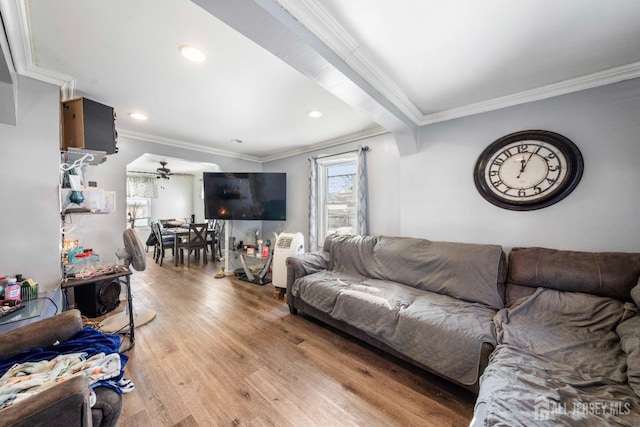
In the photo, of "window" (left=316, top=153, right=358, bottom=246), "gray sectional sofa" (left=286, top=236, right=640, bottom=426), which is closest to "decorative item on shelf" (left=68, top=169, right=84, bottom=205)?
"gray sectional sofa" (left=286, top=236, right=640, bottom=426)

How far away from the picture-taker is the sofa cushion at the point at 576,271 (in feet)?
5.09

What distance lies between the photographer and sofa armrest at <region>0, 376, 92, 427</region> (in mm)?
710

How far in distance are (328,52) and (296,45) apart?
25cm

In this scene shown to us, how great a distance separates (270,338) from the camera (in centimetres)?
217

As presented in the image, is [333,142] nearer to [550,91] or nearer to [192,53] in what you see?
[192,53]

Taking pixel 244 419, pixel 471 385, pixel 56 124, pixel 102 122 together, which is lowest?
pixel 244 419

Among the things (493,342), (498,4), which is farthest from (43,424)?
(498,4)

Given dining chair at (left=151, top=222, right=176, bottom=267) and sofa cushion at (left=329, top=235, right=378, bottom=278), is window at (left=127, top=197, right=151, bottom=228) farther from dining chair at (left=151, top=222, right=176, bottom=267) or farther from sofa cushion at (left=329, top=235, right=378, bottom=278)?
sofa cushion at (left=329, top=235, right=378, bottom=278)

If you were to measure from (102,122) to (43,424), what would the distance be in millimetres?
2425

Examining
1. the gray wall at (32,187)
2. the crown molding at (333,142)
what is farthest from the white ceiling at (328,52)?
the crown molding at (333,142)

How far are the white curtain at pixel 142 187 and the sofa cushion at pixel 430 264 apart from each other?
6.84 metres

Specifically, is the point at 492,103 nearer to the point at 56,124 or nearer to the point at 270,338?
the point at 270,338

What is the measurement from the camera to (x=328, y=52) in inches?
55.1

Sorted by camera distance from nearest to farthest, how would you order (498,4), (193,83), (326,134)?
(498,4)
(193,83)
(326,134)
